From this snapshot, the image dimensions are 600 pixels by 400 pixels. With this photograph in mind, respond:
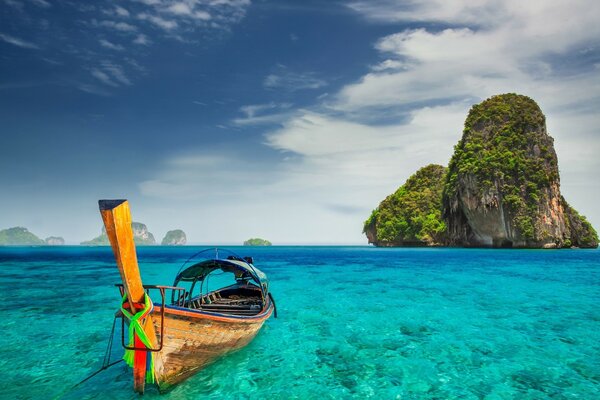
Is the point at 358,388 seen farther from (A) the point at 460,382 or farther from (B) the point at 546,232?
(B) the point at 546,232

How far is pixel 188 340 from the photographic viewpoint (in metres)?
7.31

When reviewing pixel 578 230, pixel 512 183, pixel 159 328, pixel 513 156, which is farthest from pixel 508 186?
pixel 159 328

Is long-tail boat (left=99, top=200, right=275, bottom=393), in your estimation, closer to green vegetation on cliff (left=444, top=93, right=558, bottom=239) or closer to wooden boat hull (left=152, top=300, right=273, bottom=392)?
wooden boat hull (left=152, top=300, right=273, bottom=392)

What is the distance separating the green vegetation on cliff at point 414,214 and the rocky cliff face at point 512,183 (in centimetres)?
2072

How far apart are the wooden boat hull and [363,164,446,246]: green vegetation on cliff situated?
102664mm

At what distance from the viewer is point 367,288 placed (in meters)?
23.7

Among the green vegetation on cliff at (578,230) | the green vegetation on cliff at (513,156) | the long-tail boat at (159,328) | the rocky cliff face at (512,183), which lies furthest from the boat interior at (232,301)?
the green vegetation on cliff at (578,230)

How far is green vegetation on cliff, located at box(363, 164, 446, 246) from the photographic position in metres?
107

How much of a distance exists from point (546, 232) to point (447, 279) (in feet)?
201

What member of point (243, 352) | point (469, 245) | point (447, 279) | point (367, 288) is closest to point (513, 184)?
point (469, 245)

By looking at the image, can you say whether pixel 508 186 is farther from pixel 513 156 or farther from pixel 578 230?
pixel 578 230

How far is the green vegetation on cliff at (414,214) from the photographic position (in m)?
107

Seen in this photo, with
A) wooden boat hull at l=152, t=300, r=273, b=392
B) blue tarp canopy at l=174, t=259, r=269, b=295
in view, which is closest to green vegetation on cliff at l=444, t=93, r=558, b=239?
blue tarp canopy at l=174, t=259, r=269, b=295

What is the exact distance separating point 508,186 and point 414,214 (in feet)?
129
